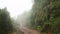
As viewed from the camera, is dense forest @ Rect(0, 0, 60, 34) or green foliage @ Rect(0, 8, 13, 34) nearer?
green foliage @ Rect(0, 8, 13, 34)

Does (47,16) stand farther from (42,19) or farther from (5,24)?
(5,24)

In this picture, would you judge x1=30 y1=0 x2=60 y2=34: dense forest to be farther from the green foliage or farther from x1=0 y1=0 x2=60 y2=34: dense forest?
the green foliage

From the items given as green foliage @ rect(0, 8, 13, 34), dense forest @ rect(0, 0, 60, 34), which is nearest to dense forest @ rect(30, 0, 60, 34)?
dense forest @ rect(0, 0, 60, 34)

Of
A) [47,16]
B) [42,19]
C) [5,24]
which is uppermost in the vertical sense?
[42,19]

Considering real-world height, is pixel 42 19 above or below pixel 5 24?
above

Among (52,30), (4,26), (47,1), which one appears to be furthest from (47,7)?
(4,26)

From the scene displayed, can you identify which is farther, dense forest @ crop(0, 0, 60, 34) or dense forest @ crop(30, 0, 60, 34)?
dense forest @ crop(30, 0, 60, 34)

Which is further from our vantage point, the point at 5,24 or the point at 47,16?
→ the point at 47,16

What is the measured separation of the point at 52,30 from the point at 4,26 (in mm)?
3343

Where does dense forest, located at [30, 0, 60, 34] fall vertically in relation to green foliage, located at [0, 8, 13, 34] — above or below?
above

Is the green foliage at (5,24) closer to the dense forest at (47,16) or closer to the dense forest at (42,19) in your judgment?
the dense forest at (42,19)

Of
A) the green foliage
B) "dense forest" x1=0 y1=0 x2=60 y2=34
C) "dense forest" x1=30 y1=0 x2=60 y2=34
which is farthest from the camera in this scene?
"dense forest" x1=30 y1=0 x2=60 y2=34

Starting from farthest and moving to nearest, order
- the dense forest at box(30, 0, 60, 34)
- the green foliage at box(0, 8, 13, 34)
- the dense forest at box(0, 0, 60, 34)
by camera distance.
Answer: the dense forest at box(30, 0, 60, 34) → the dense forest at box(0, 0, 60, 34) → the green foliage at box(0, 8, 13, 34)

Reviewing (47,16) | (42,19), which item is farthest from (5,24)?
(42,19)
